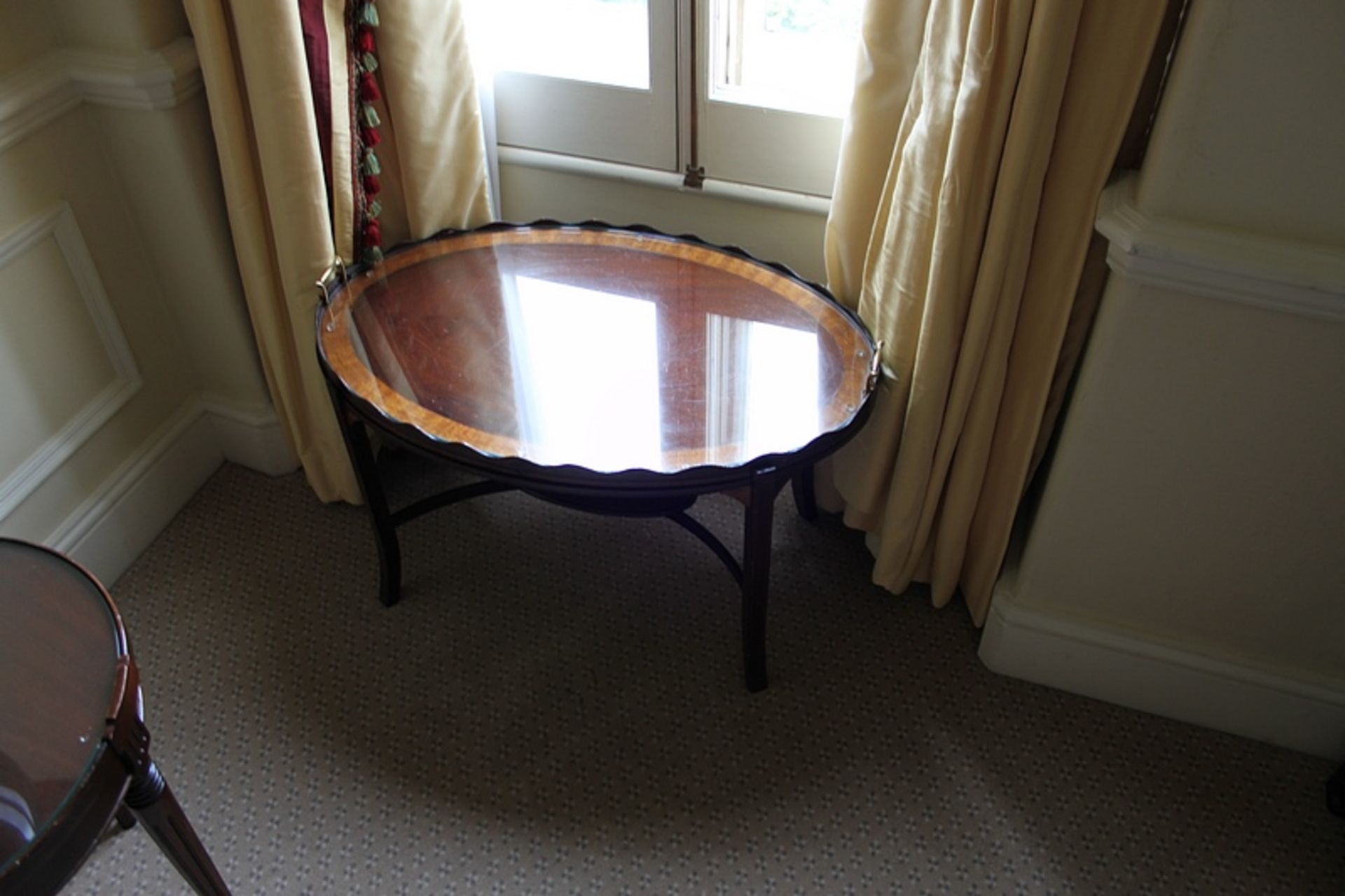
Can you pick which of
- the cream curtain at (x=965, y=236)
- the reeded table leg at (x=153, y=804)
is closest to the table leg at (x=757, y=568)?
the cream curtain at (x=965, y=236)

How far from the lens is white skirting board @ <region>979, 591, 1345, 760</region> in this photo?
1.57 m

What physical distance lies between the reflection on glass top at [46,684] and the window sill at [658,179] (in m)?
1.07

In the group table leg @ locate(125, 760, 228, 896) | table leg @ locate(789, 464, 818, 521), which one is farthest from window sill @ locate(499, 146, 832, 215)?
table leg @ locate(125, 760, 228, 896)

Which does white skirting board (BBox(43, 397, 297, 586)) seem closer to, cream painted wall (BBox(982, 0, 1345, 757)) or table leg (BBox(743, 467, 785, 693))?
A: table leg (BBox(743, 467, 785, 693))

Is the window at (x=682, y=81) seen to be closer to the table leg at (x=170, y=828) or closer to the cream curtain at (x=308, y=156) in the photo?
the cream curtain at (x=308, y=156)

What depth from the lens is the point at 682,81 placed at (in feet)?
5.76

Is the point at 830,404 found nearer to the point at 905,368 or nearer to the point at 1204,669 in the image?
the point at 905,368

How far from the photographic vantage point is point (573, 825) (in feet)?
5.00

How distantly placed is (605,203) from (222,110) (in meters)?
0.65

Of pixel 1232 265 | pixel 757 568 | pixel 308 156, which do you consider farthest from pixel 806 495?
pixel 308 156

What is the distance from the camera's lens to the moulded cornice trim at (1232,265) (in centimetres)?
Answer: 116

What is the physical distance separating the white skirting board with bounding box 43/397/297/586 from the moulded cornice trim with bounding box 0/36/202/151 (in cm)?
59

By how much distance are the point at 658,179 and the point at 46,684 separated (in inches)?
47.8

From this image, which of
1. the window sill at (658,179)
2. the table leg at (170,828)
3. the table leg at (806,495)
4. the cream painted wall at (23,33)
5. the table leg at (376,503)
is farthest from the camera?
the table leg at (806,495)
